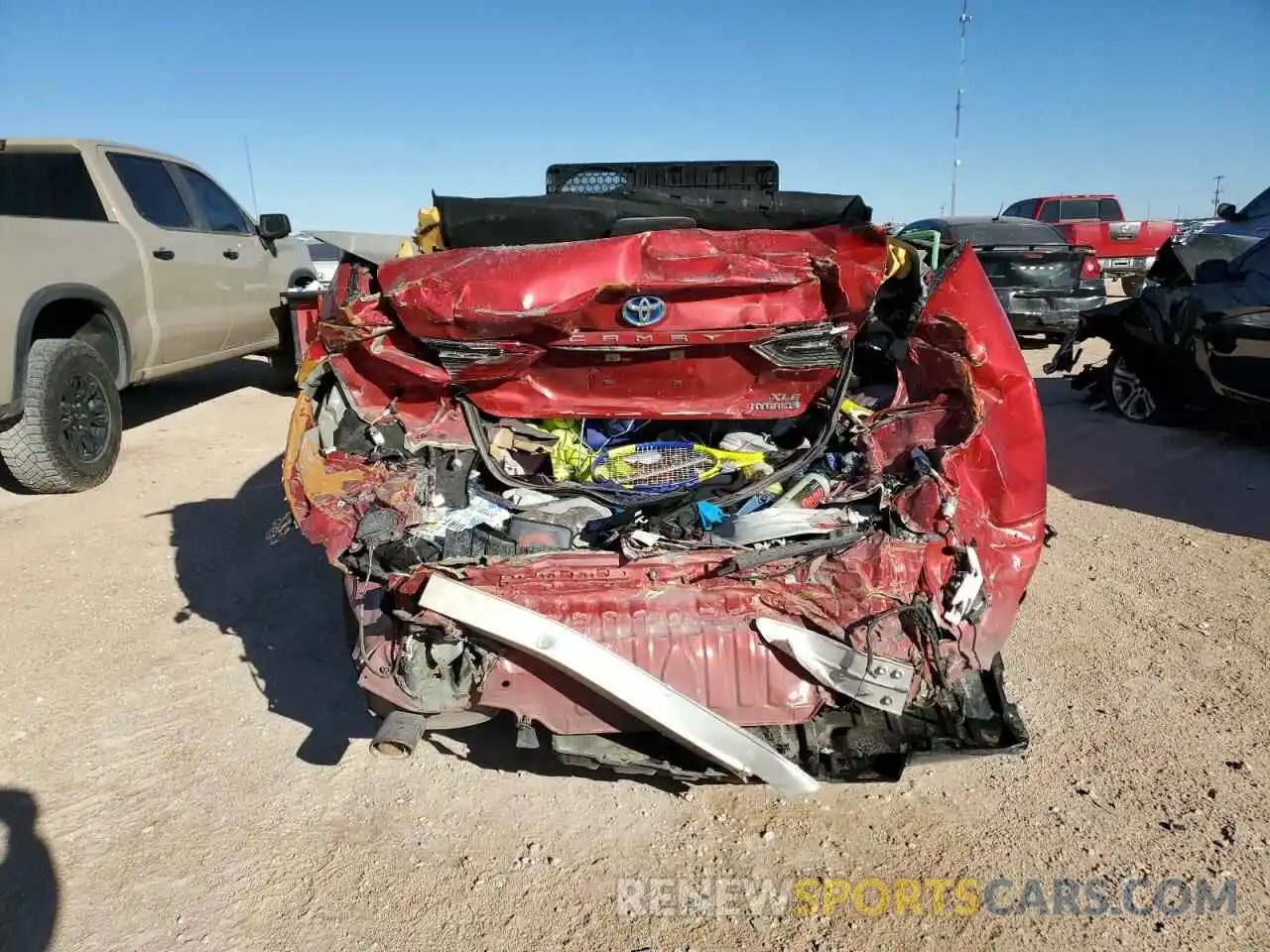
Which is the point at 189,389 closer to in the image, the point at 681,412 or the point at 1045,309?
the point at 681,412

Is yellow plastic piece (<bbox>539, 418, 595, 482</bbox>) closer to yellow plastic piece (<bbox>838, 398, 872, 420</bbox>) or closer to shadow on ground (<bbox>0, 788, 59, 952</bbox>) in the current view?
yellow plastic piece (<bbox>838, 398, 872, 420</bbox>)

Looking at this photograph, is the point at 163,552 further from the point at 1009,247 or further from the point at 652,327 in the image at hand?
the point at 1009,247

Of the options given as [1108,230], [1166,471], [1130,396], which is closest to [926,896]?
[1166,471]

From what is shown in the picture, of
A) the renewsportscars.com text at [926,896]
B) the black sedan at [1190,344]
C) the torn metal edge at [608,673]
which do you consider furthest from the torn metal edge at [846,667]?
the black sedan at [1190,344]

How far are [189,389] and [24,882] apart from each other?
22.8 feet

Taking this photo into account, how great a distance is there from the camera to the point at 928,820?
94.7 inches

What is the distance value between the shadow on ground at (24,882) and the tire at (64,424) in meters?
3.04

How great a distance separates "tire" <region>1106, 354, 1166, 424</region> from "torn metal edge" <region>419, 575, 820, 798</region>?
563 cm

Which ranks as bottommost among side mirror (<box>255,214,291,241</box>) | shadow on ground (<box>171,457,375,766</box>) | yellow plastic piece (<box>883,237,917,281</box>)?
shadow on ground (<box>171,457,375,766</box>)

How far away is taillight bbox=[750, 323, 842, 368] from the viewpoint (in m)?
2.69

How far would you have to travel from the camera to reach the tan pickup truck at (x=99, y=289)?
4.86m

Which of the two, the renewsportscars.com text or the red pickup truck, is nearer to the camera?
the renewsportscars.com text

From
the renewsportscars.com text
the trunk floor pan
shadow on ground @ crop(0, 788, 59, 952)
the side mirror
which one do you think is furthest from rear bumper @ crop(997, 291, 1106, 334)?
shadow on ground @ crop(0, 788, 59, 952)

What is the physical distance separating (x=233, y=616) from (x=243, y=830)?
4.78ft
